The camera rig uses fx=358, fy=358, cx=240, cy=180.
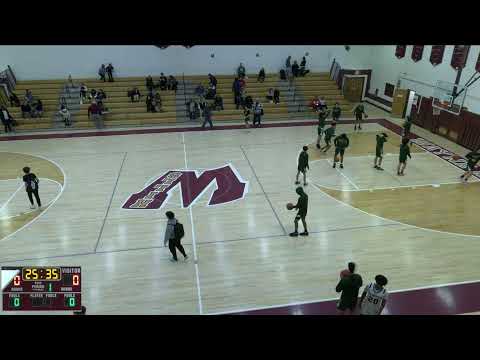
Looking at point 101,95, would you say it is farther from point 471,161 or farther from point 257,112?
point 471,161

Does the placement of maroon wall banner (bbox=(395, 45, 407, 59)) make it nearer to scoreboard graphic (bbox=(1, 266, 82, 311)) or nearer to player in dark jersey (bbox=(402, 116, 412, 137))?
player in dark jersey (bbox=(402, 116, 412, 137))

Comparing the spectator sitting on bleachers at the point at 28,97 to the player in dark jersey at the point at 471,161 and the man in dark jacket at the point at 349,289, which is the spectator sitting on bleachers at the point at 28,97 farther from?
the player in dark jersey at the point at 471,161

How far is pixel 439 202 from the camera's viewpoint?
11.2 m

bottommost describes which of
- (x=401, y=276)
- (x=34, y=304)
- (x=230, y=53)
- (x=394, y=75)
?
(x=401, y=276)

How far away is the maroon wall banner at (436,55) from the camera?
1819cm

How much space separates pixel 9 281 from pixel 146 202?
6217mm

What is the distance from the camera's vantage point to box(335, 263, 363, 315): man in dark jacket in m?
6.08

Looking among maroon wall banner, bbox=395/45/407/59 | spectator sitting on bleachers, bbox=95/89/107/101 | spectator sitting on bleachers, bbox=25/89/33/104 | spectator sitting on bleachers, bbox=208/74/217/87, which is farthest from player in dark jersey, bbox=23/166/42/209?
maroon wall banner, bbox=395/45/407/59

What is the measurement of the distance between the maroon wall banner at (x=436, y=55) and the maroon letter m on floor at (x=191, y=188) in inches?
498

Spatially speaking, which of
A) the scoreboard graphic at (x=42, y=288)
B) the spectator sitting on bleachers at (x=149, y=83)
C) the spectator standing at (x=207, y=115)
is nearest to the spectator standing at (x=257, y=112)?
the spectator standing at (x=207, y=115)

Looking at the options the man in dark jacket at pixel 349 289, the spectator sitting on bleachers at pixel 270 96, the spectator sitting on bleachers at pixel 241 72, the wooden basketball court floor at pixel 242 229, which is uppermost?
the spectator sitting on bleachers at pixel 241 72

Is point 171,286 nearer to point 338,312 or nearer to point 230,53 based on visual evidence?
point 338,312

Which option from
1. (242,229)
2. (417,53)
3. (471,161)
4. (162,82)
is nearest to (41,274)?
(242,229)
